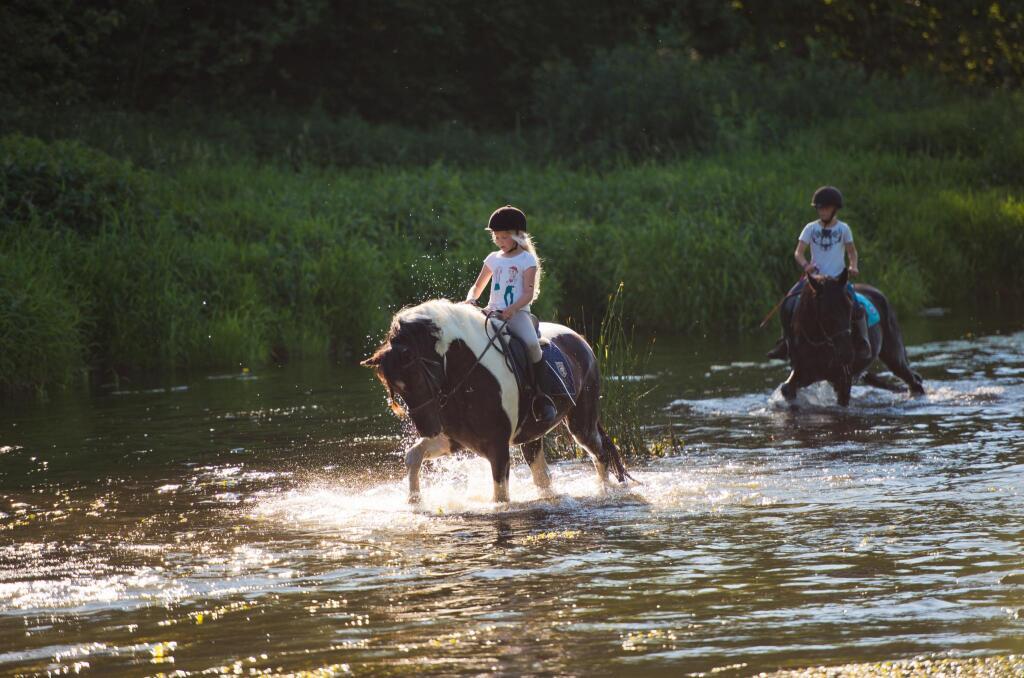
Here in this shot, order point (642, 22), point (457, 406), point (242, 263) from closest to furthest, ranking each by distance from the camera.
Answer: point (457, 406) → point (242, 263) → point (642, 22)

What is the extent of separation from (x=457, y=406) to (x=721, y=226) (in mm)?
15703

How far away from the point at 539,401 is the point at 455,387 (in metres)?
0.73

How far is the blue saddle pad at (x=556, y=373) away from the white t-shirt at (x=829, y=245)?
5.61m

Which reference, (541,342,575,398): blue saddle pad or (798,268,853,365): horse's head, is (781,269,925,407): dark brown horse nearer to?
(798,268,853,365): horse's head

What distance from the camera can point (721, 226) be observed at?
984 inches

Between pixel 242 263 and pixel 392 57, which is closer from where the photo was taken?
pixel 242 263

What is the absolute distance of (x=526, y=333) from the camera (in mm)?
10359

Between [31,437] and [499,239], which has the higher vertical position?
[499,239]

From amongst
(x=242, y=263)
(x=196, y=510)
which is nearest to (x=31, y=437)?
(x=196, y=510)

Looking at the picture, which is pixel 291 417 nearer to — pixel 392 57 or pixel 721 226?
pixel 721 226

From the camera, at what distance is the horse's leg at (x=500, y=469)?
400 inches

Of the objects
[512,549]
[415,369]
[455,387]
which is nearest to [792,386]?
[455,387]

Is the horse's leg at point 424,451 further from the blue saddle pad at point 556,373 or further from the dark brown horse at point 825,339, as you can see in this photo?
the dark brown horse at point 825,339

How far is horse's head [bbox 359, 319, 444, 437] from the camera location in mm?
9570
